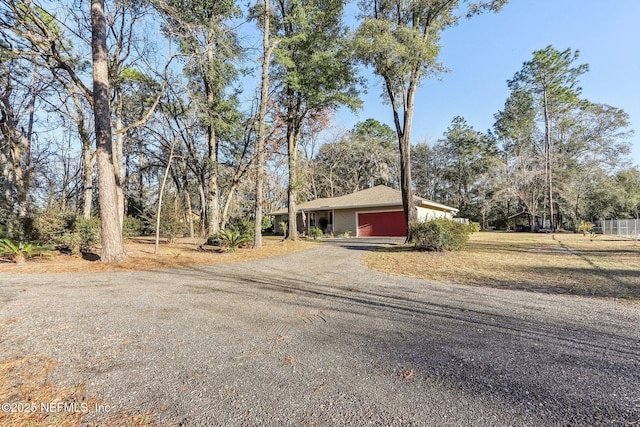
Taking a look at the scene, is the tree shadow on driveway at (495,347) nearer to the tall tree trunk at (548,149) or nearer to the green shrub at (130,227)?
the green shrub at (130,227)

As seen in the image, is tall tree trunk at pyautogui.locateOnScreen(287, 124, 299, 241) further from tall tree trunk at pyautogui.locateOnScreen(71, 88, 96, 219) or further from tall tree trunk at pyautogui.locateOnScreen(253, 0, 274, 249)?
tall tree trunk at pyautogui.locateOnScreen(71, 88, 96, 219)

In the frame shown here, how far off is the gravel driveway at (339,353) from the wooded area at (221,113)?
18.1 feet

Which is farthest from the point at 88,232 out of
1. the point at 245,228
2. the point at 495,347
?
the point at 495,347

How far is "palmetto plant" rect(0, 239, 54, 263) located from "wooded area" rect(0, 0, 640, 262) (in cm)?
108

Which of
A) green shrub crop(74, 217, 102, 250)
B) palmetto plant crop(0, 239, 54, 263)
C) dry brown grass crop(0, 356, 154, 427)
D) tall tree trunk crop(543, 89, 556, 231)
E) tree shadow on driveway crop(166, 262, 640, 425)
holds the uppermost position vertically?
tall tree trunk crop(543, 89, 556, 231)

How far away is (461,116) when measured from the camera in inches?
1560

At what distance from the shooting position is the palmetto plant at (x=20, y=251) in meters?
7.88

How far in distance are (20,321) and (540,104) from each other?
40082 mm

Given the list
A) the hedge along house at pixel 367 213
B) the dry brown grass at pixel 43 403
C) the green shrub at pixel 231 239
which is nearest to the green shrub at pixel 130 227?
the green shrub at pixel 231 239

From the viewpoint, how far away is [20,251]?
26.2 ft

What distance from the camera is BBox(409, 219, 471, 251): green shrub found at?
9953 mm

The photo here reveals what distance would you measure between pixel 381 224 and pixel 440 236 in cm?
1104

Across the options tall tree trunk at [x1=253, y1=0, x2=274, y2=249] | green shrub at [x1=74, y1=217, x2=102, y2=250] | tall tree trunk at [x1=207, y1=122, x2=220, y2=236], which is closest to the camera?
green shrub at [x1=74, y1=217, x2=102, y2=250]

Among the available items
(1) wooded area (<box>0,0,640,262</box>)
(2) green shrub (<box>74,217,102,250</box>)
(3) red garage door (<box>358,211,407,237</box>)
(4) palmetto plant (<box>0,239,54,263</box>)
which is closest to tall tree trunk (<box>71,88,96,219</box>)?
(1) wooded area (<box>0,0,640,262</box>)
